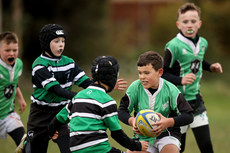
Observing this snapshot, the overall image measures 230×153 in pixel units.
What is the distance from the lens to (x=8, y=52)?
711 cm

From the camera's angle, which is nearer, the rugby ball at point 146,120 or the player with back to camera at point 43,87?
the rugby ball at point 146,120

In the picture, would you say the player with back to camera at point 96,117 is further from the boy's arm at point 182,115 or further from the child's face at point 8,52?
the child's face at point 8,52

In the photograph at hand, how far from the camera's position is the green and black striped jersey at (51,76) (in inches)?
235

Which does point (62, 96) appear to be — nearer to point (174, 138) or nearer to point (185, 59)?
point (174, 138)

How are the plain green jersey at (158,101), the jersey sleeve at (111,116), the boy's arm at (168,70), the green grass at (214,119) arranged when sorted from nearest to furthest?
1. the jersey sleeve at (111,116)
2. the plain green jersey at (158,101)
3. the boy's arm at (168,70)
4. the green grass at (214,119)

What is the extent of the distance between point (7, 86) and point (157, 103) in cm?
266

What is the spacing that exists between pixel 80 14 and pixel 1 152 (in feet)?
66.9

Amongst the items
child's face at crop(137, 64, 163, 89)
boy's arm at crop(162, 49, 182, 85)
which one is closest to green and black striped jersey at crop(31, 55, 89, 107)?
child's face at crop(137, 64, 163, 89)

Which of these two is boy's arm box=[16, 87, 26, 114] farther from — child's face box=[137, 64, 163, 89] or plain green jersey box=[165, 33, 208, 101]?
Answer: child's face box=[137, 64, 163, 89]

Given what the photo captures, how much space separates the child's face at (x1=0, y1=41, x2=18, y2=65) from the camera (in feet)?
23.2

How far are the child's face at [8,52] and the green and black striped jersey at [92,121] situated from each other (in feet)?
8.79

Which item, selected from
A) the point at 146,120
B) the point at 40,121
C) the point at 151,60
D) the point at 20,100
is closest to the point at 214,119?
the point at 20,100

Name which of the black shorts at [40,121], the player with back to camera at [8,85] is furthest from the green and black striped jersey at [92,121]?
the player with back to camera at [8,85]

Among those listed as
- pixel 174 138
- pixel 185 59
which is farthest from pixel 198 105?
pixel 174 138
